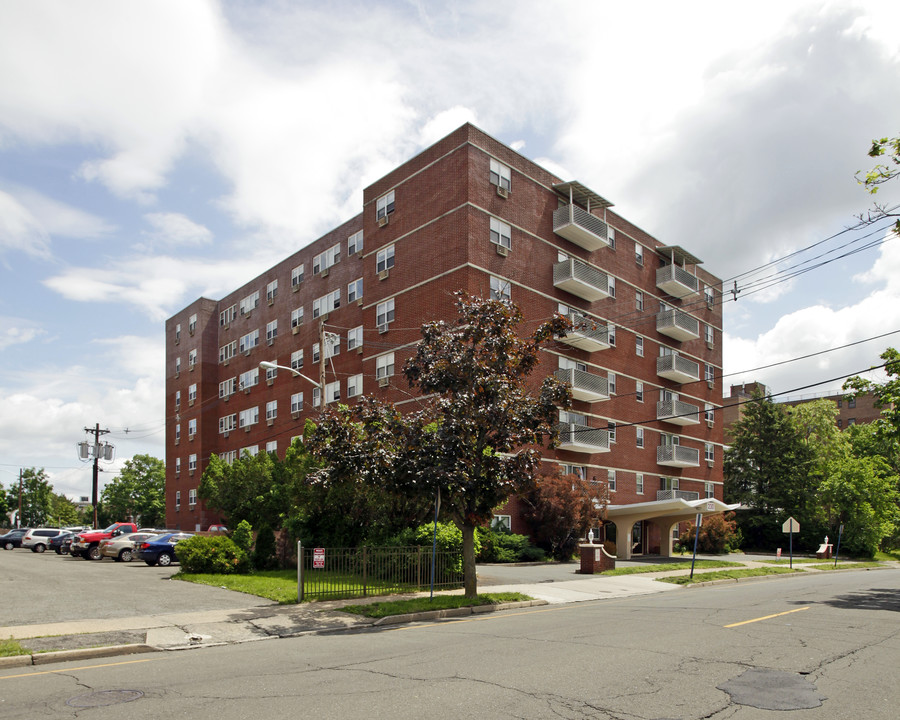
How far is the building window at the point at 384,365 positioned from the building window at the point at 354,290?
512 centimetres

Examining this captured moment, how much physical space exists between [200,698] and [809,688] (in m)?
6.72

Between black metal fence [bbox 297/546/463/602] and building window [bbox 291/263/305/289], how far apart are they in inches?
1310

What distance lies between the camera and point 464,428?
17.6 m

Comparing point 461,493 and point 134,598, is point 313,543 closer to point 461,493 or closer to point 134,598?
point 134,598

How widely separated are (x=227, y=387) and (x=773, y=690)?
54.9 m

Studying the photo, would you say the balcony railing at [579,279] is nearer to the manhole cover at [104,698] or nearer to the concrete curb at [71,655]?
the concrete curb at [71,655]

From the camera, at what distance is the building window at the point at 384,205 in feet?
132

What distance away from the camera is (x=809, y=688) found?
810 centimetres

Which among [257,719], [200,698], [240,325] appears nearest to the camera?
[257,719]

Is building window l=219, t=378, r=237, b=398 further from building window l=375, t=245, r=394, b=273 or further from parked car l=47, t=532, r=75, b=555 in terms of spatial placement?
building window l=375, t=245, r=394, b=273

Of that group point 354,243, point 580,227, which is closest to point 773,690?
point 580,227

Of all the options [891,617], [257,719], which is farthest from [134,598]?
[891,617]

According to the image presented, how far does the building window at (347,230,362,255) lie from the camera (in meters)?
44.2

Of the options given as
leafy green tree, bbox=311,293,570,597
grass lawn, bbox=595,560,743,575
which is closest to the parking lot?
leafy green tree, bbox=311,293,570,597
